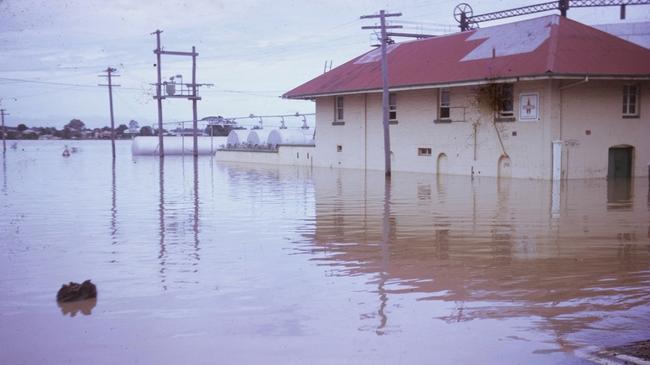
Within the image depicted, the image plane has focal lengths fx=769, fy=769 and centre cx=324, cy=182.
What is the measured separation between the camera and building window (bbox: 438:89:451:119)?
110 feet

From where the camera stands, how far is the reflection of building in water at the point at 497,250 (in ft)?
29.7

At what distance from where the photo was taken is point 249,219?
17.5 m

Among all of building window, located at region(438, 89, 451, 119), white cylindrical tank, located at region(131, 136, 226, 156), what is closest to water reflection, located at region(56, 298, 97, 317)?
building window, located at region(438, 89, 451, 119)

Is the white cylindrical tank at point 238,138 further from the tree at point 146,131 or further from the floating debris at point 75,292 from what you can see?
the floating debris at point 75,292

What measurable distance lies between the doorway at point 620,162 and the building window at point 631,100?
1.37 meters

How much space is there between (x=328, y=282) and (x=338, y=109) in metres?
31.7

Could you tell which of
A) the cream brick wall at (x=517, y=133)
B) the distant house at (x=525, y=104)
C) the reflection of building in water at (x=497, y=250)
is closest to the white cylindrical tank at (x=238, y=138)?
the cream brick wall at (x=517, y=133)

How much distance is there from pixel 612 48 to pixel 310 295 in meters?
24.2

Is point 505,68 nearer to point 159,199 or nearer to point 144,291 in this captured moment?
point 159,199

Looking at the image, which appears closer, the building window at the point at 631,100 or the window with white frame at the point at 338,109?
the building window at the point at 631,100

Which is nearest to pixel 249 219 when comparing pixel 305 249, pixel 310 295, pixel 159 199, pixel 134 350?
pixel 305 249

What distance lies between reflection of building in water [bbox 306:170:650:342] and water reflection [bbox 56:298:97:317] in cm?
335

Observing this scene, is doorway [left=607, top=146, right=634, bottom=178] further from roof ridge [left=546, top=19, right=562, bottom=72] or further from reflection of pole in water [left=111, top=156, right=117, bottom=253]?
reflection of pole in water [left=111, top=156, right=117, bottom=253]

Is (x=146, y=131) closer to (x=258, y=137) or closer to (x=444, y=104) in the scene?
(x=258, y=137)
